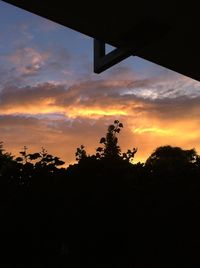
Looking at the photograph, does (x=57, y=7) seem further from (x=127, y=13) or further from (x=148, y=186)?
(x=148, y=186)

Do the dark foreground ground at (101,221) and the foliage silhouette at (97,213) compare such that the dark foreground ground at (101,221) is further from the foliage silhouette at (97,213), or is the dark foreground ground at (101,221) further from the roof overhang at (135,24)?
the roof overhang at (135,24)

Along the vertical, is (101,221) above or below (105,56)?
below

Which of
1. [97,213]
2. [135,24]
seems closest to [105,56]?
[135,24]

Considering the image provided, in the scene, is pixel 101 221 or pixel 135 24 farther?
pixel 101 221

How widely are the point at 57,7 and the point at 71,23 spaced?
0.24 meters

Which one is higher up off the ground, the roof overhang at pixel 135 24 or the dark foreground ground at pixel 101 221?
the roof overhang at pixel 135 24

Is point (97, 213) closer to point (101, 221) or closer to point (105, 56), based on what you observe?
point (101, 221)

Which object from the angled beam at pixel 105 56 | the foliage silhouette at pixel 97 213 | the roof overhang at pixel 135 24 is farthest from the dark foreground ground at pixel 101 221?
the roof overhang at pixel 135 24

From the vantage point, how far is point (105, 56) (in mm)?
3883

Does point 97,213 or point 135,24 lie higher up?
point 135,24

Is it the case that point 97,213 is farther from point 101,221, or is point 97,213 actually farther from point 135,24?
point 135,24

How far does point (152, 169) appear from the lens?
14.6ft

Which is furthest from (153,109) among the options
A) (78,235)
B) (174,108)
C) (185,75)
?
(78,235)

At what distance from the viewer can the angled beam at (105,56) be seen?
3719 mm
